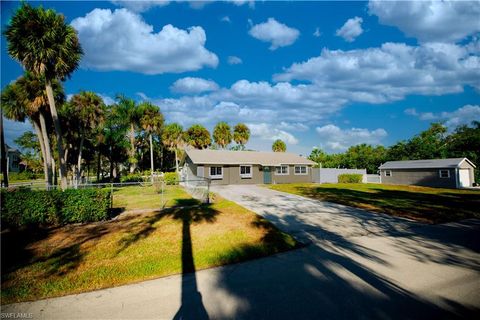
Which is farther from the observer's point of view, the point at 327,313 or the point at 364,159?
the point at 364,159

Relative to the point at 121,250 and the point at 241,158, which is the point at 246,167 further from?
the point at 121,250

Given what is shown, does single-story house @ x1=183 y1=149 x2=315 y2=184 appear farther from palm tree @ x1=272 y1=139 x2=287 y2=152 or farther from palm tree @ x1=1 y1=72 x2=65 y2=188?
palm tree @ x1=272 y1=139 x2=287 y2=152

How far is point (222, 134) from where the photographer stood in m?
51.3

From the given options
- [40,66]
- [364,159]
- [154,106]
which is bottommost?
[364,159]

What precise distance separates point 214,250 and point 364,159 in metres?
49.2

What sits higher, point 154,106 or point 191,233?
point 154,106

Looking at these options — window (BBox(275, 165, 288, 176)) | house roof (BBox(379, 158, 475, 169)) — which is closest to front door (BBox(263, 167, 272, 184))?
window (BBox(275, 165, 288, 176))

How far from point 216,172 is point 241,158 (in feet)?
14.1

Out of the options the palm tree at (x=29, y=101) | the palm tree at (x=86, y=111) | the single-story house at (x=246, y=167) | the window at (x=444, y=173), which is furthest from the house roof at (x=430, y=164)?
the palm tree at (x=29, y=101)

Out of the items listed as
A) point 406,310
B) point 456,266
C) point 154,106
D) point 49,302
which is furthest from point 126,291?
point 154,106

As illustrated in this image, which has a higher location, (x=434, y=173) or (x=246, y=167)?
(x=246, y=167)

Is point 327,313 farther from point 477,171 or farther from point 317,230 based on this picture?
point 477,171

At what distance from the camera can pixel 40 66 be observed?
16031 mm

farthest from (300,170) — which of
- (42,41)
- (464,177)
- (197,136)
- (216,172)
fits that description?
(42,41)
